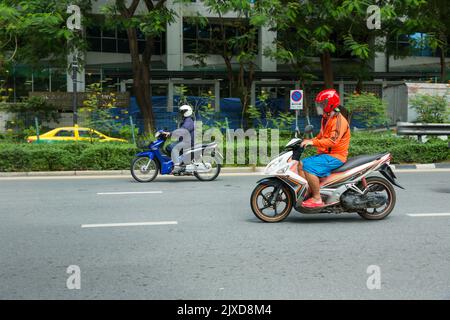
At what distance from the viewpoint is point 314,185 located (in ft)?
24.1

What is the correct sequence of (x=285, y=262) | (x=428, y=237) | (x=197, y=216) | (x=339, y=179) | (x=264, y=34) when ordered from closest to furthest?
1. (x=285, y=262)
2. (x=428, y=237)
3. (x=339, y=179)
4. (x=197, y=216)
5. (x=264, y=34)

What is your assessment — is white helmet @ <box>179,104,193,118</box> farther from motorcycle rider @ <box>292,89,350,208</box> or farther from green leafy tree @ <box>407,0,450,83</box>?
green leafy tree @ <box>407,0,450,83</box>

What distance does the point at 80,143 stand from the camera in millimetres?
15766

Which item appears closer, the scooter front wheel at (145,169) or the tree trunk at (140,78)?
the scooter front wheel at (145,169)

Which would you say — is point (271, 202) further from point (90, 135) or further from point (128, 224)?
point (90, 135)

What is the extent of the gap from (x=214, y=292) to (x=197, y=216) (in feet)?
11.9

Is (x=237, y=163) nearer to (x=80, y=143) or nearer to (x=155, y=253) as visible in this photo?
(x=80, y=143)

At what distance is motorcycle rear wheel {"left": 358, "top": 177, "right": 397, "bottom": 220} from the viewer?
7.63 meters

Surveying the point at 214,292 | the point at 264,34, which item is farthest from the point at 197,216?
the point at 264,34

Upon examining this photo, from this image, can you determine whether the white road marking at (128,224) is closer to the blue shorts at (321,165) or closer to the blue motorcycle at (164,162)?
the blue shorts at (321,165)

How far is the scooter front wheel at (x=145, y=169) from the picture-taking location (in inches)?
506

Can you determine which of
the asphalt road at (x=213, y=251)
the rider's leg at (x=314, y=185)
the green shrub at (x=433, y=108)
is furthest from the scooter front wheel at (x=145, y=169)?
the green shrub at (x=433, y=108)

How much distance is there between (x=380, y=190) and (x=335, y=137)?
1009mm

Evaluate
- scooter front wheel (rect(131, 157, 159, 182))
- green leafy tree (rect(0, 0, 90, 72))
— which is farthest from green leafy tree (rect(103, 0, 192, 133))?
scooter front wheel (rect(131, 157, 159, 182))
